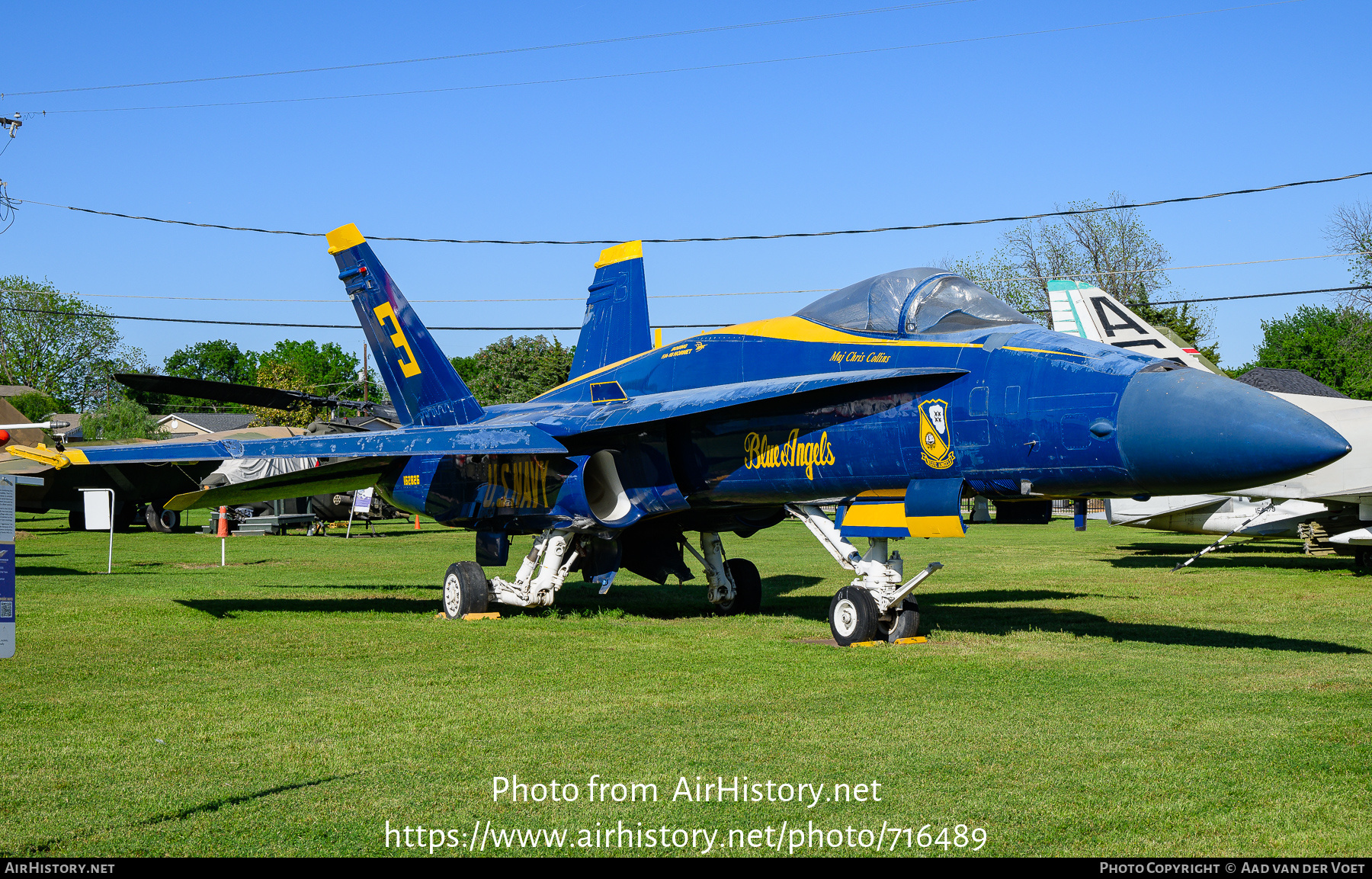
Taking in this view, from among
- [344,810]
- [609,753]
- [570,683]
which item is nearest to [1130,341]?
[570,683]

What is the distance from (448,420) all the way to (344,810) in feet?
35.2

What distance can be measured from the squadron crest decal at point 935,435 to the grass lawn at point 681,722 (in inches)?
69.2

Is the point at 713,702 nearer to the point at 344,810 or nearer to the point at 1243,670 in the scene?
the point at 344,810

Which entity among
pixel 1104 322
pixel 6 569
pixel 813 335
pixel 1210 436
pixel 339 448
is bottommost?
pixel 6 569

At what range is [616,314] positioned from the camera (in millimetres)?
15562

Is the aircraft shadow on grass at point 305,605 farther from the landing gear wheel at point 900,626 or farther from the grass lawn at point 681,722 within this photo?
the landing gear wheel at point 900,626

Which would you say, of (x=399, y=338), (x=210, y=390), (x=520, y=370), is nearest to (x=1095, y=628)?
(x=399, y=338)

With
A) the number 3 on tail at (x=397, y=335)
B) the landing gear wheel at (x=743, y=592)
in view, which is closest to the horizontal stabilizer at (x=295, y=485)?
the number 3 on tail at (x=397, y=335)

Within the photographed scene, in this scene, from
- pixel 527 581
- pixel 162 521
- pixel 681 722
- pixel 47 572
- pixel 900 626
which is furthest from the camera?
pixel 162 521

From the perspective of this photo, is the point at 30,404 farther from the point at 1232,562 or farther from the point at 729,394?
the point at 729,394

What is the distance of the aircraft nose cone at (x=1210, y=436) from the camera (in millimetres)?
7812

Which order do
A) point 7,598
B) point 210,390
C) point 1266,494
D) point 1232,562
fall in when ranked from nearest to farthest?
point 7,598, point 210,390, point 1266,494, point 1232,562

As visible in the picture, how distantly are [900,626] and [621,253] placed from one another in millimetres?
7363

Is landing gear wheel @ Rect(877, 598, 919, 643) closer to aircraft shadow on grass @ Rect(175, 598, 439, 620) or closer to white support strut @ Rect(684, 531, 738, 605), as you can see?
white support strut @ Rect(684, 531, 738, 605)
